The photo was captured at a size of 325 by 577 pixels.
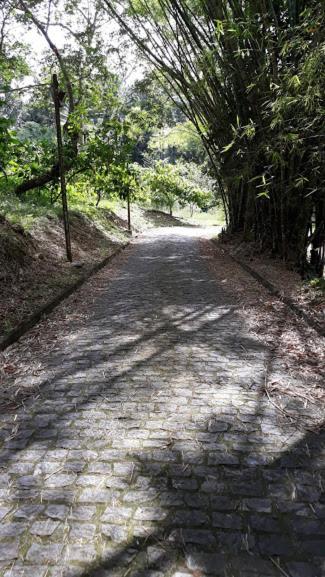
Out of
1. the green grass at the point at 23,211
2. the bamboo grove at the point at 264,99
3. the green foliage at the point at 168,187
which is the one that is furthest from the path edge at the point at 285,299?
the green foliage at the point at 168,187

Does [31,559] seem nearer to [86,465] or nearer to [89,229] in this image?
[86,465]

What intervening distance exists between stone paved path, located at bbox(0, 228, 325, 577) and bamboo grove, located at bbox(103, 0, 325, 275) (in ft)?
8.35

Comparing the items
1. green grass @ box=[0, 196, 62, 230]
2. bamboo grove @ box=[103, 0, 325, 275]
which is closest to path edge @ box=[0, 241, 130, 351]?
green grass @ box=[0, 196, 62, 230]

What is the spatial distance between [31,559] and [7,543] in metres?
0.14

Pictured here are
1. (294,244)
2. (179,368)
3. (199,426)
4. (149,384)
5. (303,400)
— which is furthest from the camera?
(294,244)

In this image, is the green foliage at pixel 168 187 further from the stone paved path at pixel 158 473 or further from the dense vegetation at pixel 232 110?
the stone paved path at pixel 158 473

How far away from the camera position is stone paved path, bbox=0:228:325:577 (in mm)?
1701

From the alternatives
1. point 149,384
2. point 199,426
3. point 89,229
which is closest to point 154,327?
point 149,384

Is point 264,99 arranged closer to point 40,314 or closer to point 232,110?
point 232,110

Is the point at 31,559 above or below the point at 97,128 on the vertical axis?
below

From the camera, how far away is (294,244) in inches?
316

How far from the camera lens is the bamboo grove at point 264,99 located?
4871mm

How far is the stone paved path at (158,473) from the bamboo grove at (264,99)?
2544mm

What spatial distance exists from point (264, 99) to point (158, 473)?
6727 millimetres
